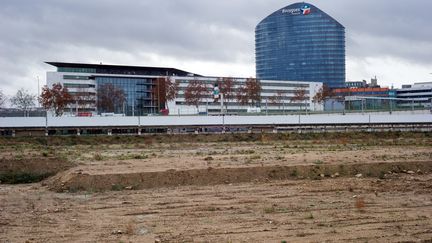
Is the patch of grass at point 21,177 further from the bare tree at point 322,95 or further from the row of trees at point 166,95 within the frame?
the bare tree at point 322,95

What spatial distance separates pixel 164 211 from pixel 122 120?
70.5 meters

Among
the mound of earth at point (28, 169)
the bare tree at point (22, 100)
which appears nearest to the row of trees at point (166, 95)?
the bare tree at point (22, 100)

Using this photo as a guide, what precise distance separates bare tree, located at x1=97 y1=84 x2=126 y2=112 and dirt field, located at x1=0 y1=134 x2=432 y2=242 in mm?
99887

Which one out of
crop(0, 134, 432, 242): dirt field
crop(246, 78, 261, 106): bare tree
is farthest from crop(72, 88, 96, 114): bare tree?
crop(0, 134, 432, 242): dirt field

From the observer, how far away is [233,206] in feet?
69.3

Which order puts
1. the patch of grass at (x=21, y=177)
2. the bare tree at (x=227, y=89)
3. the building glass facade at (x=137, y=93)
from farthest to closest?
1. the building glass facade at (x=137, y=93)
2. the bare tree at (x=227, y=89)
3. the patch of grass at (x=21, y=177)

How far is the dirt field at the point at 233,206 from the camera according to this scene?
53.2ft

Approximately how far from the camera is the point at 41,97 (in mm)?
119000

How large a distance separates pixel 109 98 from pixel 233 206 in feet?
378

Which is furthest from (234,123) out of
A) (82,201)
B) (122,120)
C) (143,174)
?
(82,201)

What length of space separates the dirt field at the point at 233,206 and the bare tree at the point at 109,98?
9989 centimetres

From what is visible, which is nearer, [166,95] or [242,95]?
[166,95]

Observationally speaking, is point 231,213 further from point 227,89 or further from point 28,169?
point 227,89

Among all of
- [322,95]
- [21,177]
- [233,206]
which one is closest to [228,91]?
[322,95]
